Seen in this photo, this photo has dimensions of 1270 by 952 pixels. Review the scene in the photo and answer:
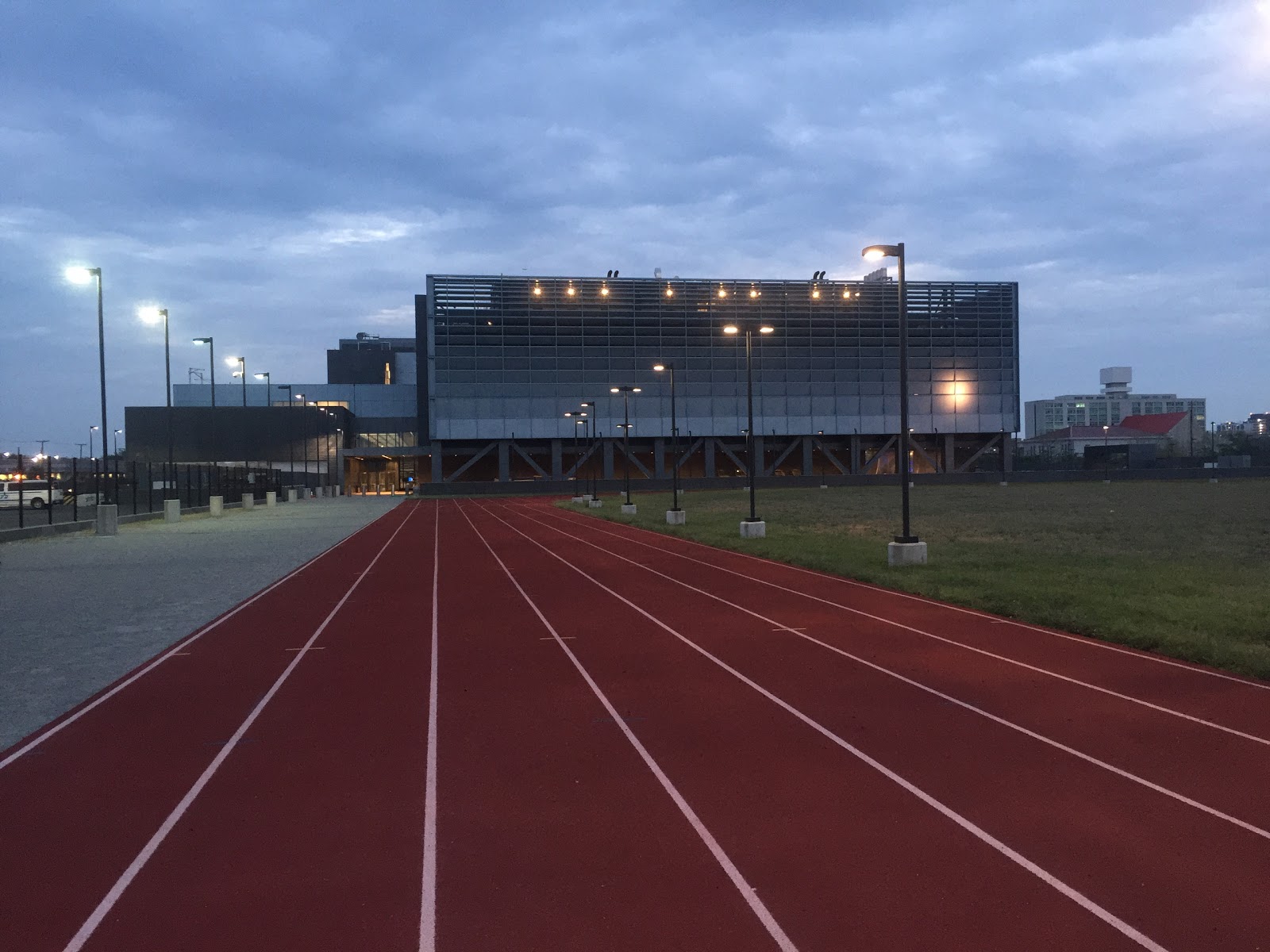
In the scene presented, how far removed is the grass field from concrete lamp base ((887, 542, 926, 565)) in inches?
10.3

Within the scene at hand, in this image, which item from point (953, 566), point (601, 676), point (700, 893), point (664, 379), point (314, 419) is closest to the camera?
point (700, 893)

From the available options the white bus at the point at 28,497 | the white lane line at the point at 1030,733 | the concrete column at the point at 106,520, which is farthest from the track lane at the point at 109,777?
the white bus at the point at 28,497

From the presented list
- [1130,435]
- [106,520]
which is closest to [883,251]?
[106,520]

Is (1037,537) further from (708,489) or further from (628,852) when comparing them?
(708,489)

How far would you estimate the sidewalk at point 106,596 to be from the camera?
977 cm

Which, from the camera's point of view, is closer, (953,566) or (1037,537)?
(953,566)

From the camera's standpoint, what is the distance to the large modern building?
81.2 m

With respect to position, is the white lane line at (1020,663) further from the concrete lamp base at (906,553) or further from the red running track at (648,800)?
the concrete lamp base at (906,553)

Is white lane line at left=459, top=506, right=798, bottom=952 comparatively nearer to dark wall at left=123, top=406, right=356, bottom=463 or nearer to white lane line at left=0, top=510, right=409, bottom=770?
white lane line at left=0, top=510, right=409, bottom=770

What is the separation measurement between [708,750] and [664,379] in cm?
7629

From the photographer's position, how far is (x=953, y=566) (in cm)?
1892

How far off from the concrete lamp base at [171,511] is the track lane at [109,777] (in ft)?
106

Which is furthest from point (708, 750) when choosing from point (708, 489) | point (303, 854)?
point (708, 489)

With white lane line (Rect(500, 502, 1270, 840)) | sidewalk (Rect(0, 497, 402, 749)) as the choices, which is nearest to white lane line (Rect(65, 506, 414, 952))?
sidewalk (Rect(0, 497, 402, 749))
